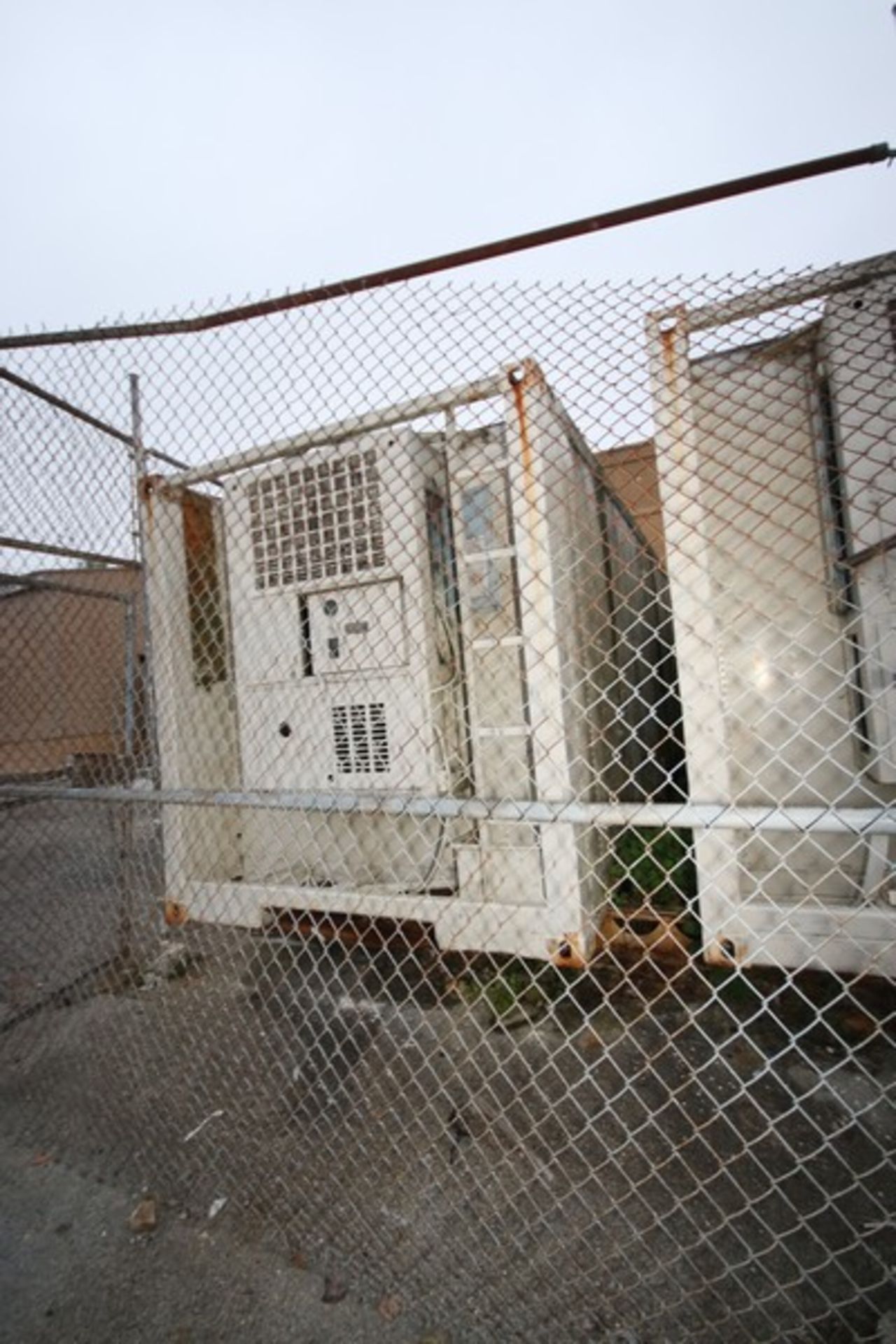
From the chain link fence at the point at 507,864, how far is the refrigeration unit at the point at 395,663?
0.02 meters

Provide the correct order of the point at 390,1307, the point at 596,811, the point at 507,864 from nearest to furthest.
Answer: the point at 596,811
the point at 390,1307
the point at 507,864

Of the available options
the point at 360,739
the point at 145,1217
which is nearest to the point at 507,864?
the point at 360,739

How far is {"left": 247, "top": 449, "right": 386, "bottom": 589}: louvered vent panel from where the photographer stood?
135 inches

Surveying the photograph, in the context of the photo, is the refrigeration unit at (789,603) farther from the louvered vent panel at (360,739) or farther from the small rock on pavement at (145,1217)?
the small rock on pavement at (145,1217)

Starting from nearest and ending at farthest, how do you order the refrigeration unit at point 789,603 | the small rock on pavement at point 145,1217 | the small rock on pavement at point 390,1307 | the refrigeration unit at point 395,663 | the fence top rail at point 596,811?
the fence top rail at point 596,811, the small rock on pavement at point 390,1307, the small rock on pavement at point 145,1217, the refrigeration unit at point 789,603, the refrigeration unit at point 395,663

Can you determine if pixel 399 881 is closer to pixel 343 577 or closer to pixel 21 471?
pixel 343 577

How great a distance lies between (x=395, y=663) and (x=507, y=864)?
130 centimetres

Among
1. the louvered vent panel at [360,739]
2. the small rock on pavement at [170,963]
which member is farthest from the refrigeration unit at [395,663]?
the small rock on pavement at [170,963]

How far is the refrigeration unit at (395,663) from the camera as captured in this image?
119 inches

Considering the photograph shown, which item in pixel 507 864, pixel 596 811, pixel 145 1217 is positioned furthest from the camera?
pixel 507 864

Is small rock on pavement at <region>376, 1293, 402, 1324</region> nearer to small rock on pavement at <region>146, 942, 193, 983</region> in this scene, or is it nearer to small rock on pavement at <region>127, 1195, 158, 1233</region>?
small rock on pavement at <region>127, 1195, 158, 1233</region>

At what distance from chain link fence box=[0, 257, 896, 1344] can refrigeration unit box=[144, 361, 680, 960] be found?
0.02m

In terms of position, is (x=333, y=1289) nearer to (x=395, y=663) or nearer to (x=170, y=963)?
(x=170, y=963)

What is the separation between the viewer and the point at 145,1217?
189 cm
